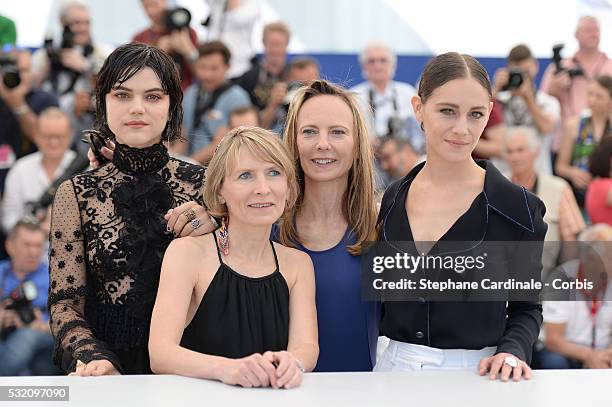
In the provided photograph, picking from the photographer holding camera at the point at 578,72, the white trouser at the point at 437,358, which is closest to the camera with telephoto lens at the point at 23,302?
the white trouser at the point at 437,358

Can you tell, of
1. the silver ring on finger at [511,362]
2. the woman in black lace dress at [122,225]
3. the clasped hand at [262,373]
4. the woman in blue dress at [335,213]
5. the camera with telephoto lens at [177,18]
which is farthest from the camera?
the camera with telephoto lens at [177,18]

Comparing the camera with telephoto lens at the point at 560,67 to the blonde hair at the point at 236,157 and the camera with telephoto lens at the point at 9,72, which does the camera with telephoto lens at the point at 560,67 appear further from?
the blonde hair at the point at 236,157

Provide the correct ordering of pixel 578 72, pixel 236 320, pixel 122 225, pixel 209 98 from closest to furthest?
pixel 236 320
pixel 122 225
pixel 209 98
pixel 578 72

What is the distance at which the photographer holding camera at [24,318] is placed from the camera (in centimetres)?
373

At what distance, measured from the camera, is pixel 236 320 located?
69.9 inches

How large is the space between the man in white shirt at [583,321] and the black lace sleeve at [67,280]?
2309 millimetres

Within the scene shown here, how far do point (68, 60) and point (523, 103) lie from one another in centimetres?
227

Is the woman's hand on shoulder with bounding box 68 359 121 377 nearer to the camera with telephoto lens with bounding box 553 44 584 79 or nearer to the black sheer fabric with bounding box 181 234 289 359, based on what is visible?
the black sheer fabric with bounding box 181 234 289 359

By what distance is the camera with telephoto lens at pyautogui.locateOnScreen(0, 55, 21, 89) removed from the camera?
13.6 ft

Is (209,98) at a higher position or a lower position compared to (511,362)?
higher

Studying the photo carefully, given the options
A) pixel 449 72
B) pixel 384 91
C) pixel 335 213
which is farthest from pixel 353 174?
pixel 384 91

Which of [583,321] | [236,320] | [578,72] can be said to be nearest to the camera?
[236,320]

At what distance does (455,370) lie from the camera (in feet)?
5.86

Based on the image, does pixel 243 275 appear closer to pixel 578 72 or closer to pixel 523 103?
pixel 523 103
